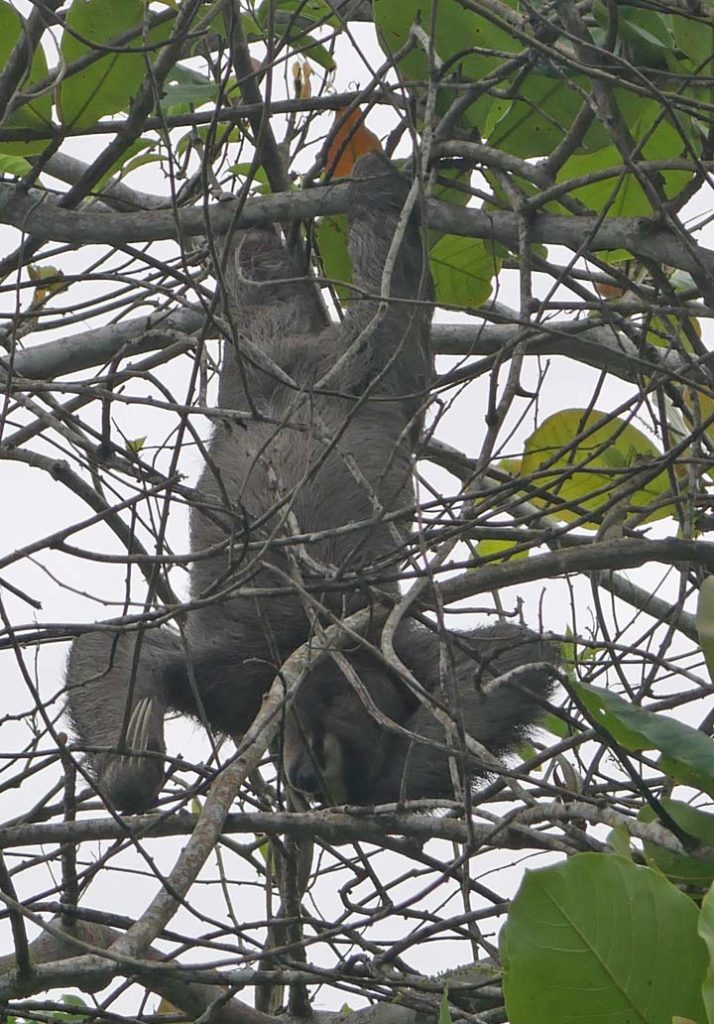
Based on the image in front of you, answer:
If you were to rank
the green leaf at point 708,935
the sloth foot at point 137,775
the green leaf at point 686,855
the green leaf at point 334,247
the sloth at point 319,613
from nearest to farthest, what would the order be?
the green leaf at point 708,935 < the green leaf at point 686,855 < the sloth foot at point 137,775 < the sloth at point 319,613 < the green leaf at point 334,247

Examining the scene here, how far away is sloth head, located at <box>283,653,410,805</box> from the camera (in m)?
4.69

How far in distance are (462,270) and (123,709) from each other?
216 cm

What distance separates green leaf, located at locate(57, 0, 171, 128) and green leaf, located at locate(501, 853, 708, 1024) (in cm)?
273

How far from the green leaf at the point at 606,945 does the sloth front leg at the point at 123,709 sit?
2.63m

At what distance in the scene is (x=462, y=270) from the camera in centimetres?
Result: 457

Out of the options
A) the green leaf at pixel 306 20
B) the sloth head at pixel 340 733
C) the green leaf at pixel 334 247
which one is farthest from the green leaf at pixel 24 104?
the sloth head at pixel 340 733

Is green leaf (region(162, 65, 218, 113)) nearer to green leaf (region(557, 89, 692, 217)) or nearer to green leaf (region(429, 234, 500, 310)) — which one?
green leaf (region(429, 234, 500, 310))

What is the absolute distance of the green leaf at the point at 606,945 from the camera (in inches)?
76.1

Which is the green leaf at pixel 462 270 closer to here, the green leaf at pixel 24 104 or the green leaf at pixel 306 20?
the green leaf at pixel 306 20

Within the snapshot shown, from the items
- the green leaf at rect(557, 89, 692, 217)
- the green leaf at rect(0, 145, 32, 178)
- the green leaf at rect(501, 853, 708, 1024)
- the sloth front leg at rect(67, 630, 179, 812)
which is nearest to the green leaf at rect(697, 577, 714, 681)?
the green leaf at rect(501, 853, 708, 1024)

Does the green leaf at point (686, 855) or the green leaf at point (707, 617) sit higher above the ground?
the green leaf at point (707, 617)

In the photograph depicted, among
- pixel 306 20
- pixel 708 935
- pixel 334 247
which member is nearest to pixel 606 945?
pixel 708 935

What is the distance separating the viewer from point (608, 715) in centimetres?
249

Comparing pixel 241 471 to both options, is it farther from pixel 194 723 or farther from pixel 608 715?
pixel 608 715
